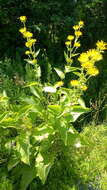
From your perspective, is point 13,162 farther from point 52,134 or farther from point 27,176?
point 52,134

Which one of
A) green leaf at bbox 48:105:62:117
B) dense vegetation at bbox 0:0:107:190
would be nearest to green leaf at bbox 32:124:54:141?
dense vegetation at bbox 0:0:107:190

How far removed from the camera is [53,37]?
5500mm

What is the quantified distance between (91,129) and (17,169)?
1159mm

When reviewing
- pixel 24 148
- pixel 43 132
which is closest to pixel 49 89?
pixel 43 132

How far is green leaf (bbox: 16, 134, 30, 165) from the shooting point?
9.43ft

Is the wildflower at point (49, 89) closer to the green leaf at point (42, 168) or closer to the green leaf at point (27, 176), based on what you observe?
the green leaf at point (42, 168)

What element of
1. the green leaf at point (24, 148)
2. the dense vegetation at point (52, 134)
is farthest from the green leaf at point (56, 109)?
the green leaf at point (24, 148)

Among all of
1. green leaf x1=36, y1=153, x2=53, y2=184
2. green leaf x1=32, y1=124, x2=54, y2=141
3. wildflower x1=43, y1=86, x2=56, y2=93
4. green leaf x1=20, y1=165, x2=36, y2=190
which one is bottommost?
green leaf x1=20, y1=165, x2=36, y2=190

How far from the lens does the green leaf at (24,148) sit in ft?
9.43

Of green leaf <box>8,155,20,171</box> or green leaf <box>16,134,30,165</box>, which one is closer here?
green leaf <box>16,134,30,165</box>

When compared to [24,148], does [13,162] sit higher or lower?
lower

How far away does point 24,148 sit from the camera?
2.91 metres

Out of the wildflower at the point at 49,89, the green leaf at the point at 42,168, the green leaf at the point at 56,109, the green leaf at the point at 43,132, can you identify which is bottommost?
the green leaf at the point at 42,168

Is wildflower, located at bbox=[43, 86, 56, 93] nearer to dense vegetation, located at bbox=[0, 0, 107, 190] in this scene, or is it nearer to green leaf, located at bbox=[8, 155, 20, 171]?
dense vegetation, located at bbox=[0, 0, 107, 190]
